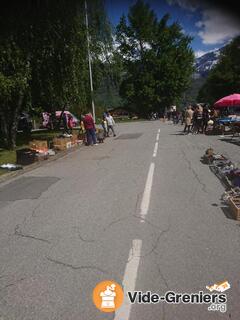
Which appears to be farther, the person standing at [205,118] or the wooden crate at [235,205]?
the person standing at [205,118]

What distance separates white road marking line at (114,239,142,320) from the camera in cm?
338

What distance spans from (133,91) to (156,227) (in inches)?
2230

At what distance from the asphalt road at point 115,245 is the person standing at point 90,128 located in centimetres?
990

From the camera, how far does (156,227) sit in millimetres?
5562

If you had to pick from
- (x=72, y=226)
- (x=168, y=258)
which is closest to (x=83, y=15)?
(x=72, y=226)

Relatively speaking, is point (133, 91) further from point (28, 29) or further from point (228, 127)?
point (28, 29)

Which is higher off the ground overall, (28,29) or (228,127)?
(28,29)

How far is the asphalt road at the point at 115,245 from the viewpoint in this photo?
3.50 metres

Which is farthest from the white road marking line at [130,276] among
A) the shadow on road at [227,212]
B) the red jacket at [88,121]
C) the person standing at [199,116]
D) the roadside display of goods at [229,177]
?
the person standing at [199,116]

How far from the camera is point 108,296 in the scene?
3658 millimetres

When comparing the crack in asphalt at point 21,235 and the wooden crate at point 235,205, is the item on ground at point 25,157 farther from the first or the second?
the wooden crate at point 235,205

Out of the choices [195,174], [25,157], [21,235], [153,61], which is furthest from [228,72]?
[21,235]

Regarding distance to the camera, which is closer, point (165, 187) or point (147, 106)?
point (165, 187)

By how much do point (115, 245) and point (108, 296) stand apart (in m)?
1.27
